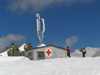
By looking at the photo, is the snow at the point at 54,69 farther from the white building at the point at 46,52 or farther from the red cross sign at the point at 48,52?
the red cross sign at the point at 48,52

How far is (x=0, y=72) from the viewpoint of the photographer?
10.7 metres

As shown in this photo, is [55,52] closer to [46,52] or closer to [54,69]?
[46,52]

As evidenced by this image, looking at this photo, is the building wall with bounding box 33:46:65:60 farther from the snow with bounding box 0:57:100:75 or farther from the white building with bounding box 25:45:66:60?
the snow with bounding box 0:57:100:75

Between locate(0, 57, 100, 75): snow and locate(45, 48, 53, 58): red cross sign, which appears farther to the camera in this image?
locate(45, 48, 53, 58): red cross sign

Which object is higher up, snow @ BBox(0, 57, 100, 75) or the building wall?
the building wall

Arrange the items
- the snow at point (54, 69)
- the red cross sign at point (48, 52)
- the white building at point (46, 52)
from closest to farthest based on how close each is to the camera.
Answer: the snow at point (54, 69)
the white building at point (46, 52)
the red cross sign at point (48, 52)

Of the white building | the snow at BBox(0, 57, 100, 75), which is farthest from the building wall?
the snow at BBox(0, 57, 100, 75)

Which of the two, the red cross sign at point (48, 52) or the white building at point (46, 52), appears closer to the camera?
the white building at point (46, 52)

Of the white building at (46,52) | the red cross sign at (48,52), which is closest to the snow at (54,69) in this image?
the white building at (46,52)

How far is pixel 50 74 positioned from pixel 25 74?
1.77 m

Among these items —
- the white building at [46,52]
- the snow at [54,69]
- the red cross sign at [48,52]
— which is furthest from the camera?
the red cross sign at [48,52]

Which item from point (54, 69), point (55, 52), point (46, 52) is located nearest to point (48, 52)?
point (46, 52)

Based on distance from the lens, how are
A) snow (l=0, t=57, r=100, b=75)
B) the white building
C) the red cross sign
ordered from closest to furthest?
snow (l=0, t=57, r=100, b=75), the white building, the red cross sign

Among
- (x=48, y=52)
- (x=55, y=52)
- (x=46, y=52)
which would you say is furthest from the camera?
(x=55, y=52)
